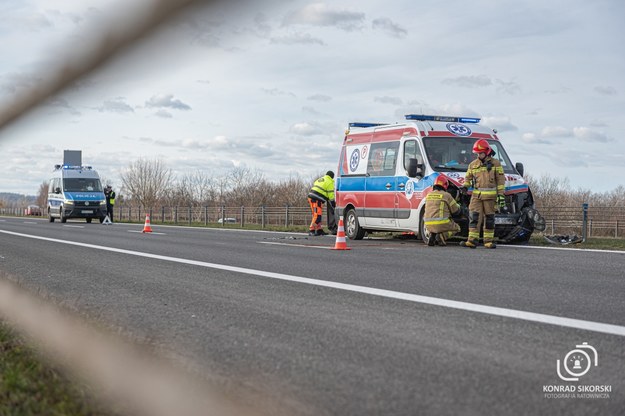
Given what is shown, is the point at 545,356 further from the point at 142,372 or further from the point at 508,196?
the point at 508,196

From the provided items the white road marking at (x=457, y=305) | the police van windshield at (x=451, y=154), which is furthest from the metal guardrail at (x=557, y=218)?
the white road marking at (x=457, y=305)

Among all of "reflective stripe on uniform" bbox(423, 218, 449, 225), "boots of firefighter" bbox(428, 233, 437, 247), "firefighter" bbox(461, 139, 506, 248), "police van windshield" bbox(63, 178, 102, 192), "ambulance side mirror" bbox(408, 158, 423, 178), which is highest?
"police van windshield" bbox(63, 178, 102, 192)

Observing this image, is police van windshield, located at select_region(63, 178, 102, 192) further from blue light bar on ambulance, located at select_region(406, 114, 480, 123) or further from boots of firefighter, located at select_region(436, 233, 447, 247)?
boots of firefighter, located at select_region(436, 233, 447, 247)

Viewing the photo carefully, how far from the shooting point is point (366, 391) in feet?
11.2

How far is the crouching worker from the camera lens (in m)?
14.8

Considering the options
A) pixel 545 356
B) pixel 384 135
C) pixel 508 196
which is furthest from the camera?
pixel 384 135

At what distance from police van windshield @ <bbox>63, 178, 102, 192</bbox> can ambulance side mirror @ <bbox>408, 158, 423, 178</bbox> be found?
25.2 m

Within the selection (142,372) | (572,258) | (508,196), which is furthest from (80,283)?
(508,196)

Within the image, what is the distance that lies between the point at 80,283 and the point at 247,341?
462 centimetres

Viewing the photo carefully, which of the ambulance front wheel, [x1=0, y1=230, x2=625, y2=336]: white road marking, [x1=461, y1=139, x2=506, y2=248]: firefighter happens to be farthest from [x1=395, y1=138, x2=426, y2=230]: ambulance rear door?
A: [x1=0, y1=230, x2=625, y2=336]: white road marking

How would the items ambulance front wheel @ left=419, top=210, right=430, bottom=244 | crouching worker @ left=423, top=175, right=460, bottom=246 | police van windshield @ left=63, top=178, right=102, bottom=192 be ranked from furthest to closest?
police van windshield @ left=63, top=178, right=102, bottom=192 < ambulance front wheel @ left=419, top=210, right=430, bottom=244 < crouching worker @ left=423, top=175, right=460, bottom=246

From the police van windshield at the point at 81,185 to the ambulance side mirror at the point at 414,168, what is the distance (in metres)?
25.2

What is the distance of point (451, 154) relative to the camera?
1620cm

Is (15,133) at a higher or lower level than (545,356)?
higher
